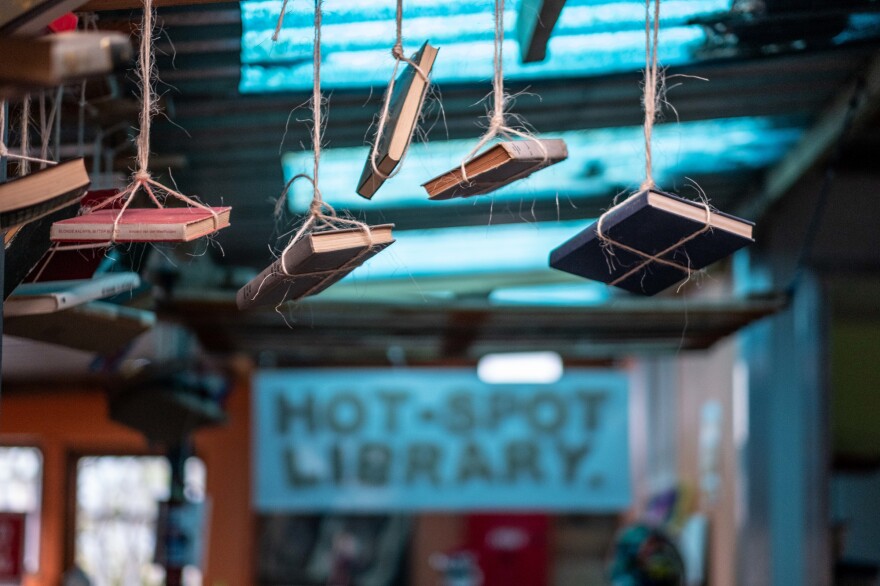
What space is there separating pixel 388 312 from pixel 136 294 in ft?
4.57

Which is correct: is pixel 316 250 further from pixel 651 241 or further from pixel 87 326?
pixel 87 326

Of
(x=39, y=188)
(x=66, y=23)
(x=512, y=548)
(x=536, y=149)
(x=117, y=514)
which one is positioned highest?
(x=66, y=23)

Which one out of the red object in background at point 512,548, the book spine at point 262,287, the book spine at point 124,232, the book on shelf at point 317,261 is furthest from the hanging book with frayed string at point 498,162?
the red object in background at point 512,548

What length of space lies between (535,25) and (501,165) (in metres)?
1.27

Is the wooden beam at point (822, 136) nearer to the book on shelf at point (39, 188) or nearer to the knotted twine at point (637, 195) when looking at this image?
the knotted twine at point (637, 195)

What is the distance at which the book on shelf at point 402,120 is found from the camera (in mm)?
2158

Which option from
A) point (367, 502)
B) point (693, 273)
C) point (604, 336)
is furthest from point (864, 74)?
point (367, 502)

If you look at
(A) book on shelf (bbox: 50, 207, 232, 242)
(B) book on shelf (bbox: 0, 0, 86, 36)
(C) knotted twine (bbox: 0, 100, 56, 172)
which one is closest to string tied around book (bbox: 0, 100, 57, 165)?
(C) knotted twine (bbox: 0, 100, 56, 172)

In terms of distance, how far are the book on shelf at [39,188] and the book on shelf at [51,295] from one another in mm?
825

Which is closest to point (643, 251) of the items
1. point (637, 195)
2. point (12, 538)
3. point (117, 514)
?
point (637, 195)

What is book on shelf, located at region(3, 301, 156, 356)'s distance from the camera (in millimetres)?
2889

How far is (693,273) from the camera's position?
2.30 metres

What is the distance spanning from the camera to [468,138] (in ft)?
14.6

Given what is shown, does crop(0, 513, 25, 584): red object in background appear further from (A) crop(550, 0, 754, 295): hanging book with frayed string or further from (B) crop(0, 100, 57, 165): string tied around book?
(A) crop(550, 0, 754, 295): hanging book with frayed string
